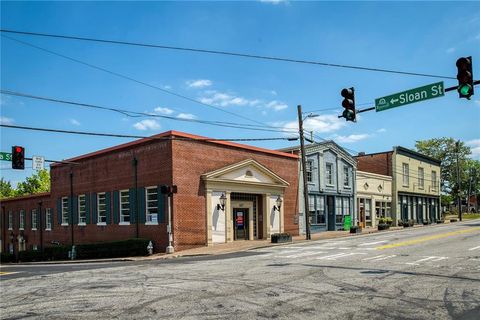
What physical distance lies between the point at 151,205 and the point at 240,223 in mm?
6395

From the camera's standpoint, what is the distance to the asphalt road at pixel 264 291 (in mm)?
8555

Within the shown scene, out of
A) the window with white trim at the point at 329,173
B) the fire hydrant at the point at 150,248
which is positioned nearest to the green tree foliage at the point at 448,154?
the window with white trim at the point at 329,173

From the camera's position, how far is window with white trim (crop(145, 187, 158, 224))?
2631 centimetres

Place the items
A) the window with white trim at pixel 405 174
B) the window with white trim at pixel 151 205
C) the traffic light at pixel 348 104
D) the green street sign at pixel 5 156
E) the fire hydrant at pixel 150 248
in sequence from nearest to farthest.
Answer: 1. the traffic light at pixel 348 104
2. the green street sign at pixel 5 156
3. the fire hydrant at pixel 150 248
4. the window with white trim at pixel 151 205
5. the window with white trim at pixel 405 174

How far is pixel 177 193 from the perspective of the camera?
83.7 ft

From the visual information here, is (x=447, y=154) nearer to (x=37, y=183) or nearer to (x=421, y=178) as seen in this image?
(x=421, y=178)

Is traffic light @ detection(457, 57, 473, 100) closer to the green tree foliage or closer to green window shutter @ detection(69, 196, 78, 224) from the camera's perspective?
green window shutter @ detection(69, 196, 78, 224)

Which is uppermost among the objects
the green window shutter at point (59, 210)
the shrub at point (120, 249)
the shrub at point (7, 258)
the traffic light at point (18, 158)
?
the traffic light at point (18, 158)

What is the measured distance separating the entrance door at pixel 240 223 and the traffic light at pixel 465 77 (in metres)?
18.5

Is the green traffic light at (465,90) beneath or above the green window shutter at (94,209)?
above

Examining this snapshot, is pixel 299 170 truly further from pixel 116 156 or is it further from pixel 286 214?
pixel 116 156

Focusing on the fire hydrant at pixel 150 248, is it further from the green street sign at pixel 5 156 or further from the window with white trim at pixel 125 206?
the green street sign at pixel 5 156

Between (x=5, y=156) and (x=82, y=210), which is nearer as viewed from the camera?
(x=5, y=156)

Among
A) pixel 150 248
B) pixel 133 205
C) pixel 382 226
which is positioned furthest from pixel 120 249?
pixel 382 226
